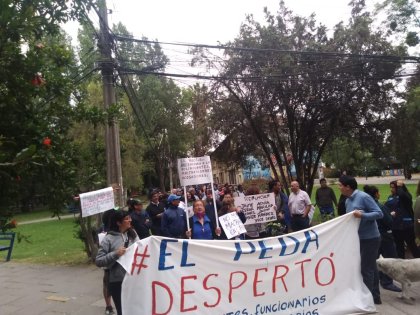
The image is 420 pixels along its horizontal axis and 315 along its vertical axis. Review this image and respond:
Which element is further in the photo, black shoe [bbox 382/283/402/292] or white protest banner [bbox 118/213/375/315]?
black shoe [bbox 382/283/402/292]

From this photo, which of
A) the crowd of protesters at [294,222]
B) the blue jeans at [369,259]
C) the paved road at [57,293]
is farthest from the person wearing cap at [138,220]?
the blue jeans at [369,259]

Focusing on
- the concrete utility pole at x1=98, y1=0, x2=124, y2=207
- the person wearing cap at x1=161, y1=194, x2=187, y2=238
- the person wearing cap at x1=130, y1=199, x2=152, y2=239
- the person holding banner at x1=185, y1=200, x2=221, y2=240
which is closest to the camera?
the person holding banner at x1=185, y1=200, x2=221, y2=240

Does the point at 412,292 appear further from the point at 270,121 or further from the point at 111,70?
the point at 270,121

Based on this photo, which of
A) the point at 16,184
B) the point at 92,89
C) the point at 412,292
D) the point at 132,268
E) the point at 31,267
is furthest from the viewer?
the point at 92,89

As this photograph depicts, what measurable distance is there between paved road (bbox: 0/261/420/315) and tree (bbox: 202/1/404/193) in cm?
890

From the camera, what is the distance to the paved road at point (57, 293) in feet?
21.7

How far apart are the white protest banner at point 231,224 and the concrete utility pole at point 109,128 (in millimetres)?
2995

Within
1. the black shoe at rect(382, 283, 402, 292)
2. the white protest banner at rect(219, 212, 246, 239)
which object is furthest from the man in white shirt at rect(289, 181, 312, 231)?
the black shoe at rect(382, 283, 402, 292)

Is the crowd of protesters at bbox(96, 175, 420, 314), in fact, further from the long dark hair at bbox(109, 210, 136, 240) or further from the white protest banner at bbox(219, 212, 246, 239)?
the white protest banner at bbox(219, 212, 246, 239)

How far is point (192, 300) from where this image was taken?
207 inches

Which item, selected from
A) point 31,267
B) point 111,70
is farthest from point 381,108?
point 31,267

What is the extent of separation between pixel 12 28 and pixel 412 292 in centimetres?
643

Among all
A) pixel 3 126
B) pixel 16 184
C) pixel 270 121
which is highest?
pixel 270 121

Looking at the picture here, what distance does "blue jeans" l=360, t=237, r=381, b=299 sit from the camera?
19.9ft
